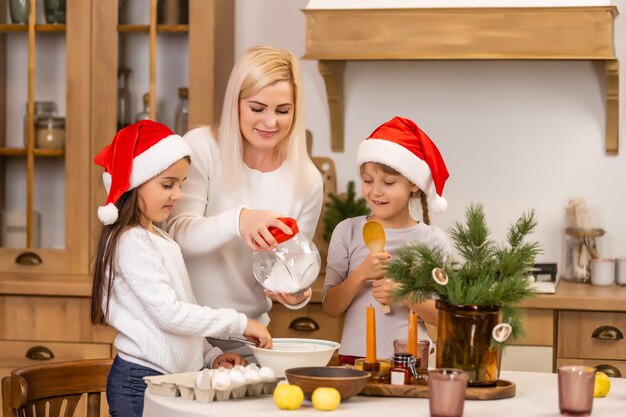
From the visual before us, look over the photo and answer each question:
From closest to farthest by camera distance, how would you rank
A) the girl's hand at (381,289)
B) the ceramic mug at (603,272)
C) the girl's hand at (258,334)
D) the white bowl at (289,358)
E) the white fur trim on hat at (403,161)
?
the white bowl at (289,358) < the girl's hand at (258,334) < the girl's hand at (381,289) < the white fur trim on hat at (403,161) < the ceramic mug at (603,272)

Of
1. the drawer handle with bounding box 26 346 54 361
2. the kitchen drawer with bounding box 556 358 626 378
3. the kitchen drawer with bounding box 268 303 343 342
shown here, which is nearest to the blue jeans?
the kitchen drawer with bounding box 268 303 343 342

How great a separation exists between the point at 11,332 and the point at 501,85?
6.17 ft

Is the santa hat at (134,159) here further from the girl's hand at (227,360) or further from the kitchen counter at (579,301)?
the kitchen counter at (579,301)

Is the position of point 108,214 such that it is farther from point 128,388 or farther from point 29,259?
point 29,259

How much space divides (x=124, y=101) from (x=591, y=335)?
173 cm

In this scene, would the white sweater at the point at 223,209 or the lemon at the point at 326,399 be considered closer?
the lemon at the point at 326,399

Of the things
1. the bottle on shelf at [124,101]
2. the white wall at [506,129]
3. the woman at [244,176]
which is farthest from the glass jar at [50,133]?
the woman at [244,176]

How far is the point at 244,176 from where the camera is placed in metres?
2.35

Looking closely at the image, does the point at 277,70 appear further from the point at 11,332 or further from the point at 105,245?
the point at 11,332

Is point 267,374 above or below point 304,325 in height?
above

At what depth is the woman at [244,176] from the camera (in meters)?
2.28

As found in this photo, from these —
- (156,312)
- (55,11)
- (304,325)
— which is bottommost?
(304,325)

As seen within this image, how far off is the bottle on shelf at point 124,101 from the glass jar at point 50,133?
8.0 inches

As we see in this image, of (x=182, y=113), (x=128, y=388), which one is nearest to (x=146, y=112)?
(x=182, y=113)
